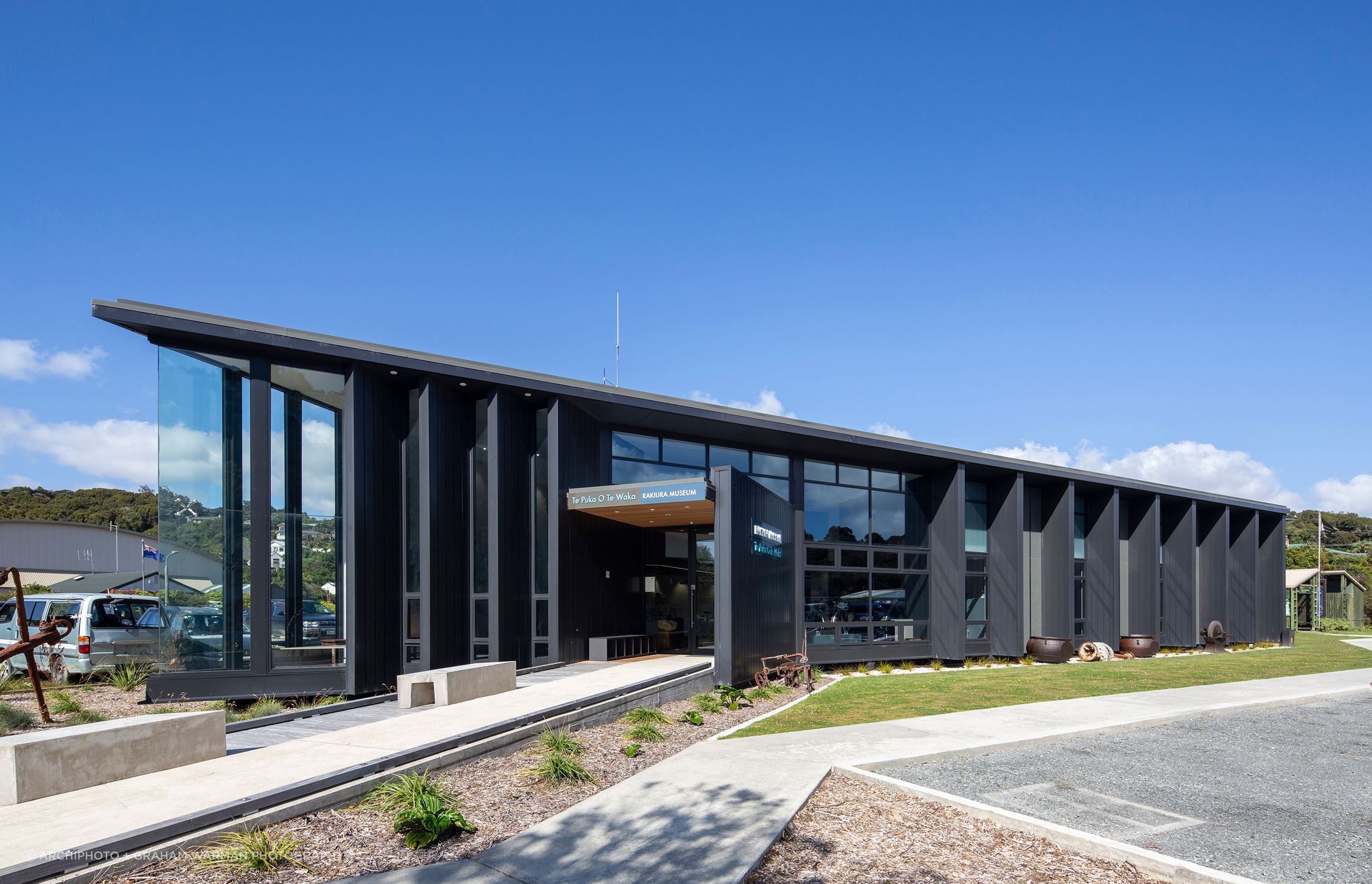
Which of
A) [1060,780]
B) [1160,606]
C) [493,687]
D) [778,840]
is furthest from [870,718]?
[1160,606]

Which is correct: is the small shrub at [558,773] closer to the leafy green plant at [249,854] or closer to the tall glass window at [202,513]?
the leafy green plant at [249,854]

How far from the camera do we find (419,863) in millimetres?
6031

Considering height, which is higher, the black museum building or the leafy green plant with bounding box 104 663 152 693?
the black museum building

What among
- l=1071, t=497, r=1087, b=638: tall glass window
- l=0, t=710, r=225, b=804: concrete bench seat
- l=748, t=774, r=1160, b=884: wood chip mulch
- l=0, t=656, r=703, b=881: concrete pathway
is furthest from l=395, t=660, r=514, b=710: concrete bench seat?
l=1071, t=497, r=1087, b=638: tall glass window

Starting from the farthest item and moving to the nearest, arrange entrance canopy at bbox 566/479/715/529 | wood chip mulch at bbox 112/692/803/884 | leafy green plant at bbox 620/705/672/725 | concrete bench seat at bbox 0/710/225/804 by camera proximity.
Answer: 1. entrance canopy at bbox 566/479/715/529
2. leafy green plant at bbox 620/705/672/725
3. concrete bench seat at bbox 0/710/225/804
4. wood chip mulch at bbox 112/692/803/884

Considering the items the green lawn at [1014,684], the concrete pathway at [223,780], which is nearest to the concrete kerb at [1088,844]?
the green lawn at [1014,684]

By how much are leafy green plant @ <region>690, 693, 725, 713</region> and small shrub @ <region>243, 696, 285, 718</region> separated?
19.1 ft

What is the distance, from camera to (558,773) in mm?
8102

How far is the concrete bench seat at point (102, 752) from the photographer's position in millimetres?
6820

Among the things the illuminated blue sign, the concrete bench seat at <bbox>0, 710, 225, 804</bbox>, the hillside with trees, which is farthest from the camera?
the hillside with trees

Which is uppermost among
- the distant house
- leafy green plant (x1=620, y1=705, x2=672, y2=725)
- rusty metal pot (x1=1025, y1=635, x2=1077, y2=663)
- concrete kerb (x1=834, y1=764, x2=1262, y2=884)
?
concrete kerb (x1=834, y1=764, x2=1262, y2=884)

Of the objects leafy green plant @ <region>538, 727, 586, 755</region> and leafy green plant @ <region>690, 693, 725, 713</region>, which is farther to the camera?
leafy green plant @ <region>690, 693, 725, 713</region>

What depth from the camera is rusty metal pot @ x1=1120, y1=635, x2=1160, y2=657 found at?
92.1ft

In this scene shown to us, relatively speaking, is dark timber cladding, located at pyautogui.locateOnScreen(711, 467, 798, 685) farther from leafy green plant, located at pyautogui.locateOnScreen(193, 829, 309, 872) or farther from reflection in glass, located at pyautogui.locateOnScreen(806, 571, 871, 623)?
leafy green plant, located at pyautogui.locateOnScreen(193, 829, 309, 872)
